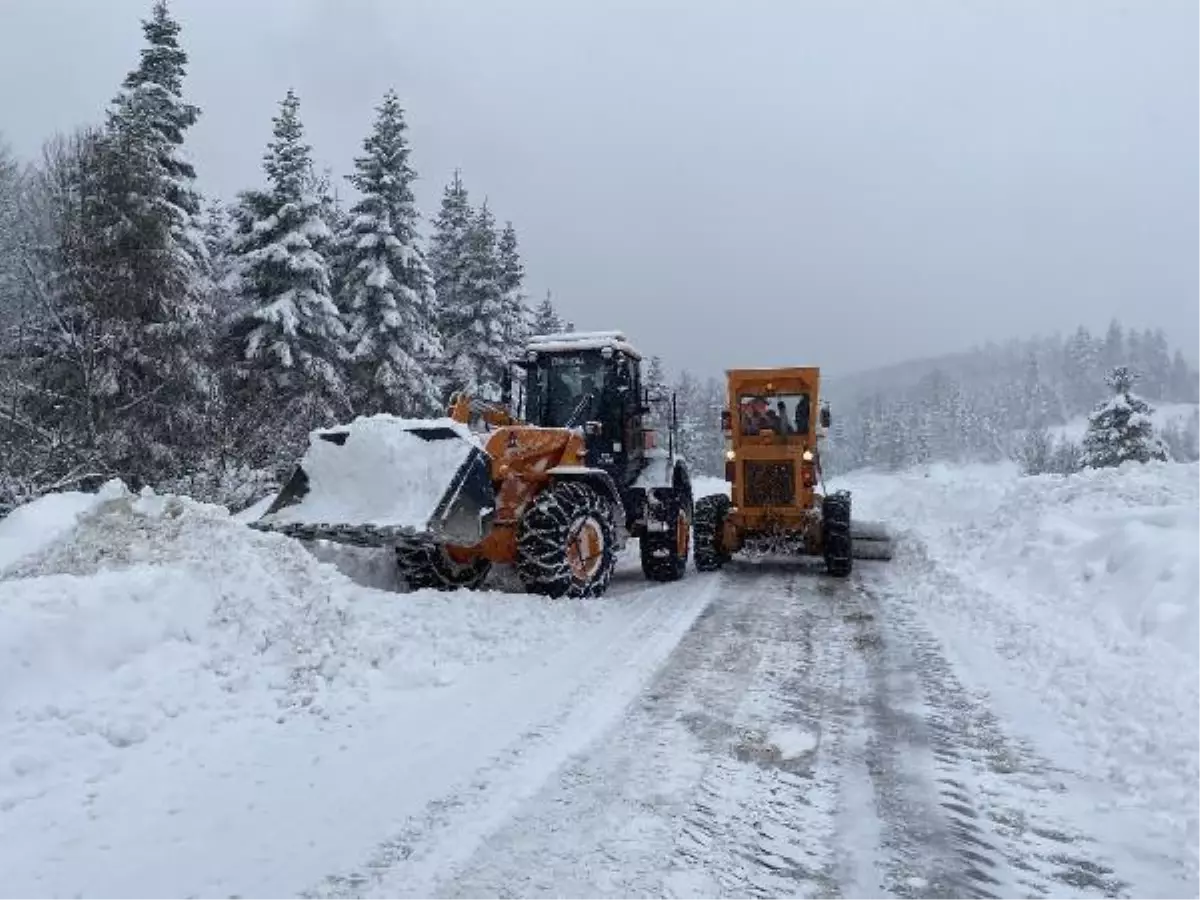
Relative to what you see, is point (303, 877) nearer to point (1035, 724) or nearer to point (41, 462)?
point (1035, 724)

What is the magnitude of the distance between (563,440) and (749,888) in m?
6.82

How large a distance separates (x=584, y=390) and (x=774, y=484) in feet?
10.3

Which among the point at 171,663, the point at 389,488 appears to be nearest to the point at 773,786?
the point at 171,663

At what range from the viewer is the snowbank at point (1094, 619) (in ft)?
15.6

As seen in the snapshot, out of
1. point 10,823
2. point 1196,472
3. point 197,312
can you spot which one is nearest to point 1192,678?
point 10,823

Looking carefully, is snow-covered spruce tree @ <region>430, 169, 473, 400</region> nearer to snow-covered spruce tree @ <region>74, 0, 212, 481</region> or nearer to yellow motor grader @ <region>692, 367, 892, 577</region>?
snow-covered spruce tree @ <region>74, 0, 212, 481</region>

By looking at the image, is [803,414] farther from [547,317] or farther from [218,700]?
[547,317]

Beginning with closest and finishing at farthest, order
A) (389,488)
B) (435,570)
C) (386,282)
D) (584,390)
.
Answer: (389,488), (435,570), (584,390), (386,282)

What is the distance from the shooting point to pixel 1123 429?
37719 millimetres

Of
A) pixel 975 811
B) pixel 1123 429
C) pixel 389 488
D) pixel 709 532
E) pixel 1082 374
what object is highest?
pixel 1082 374

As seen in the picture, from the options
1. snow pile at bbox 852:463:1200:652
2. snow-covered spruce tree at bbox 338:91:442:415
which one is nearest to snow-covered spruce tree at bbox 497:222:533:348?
snow-covered spruce tree at bbox 338:91:442:415

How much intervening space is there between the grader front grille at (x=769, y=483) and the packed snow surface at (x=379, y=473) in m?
5.26

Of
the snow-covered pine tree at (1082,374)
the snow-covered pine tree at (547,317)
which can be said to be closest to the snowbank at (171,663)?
the snow-covered pine tree at (547,317)

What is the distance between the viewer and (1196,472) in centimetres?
1647
